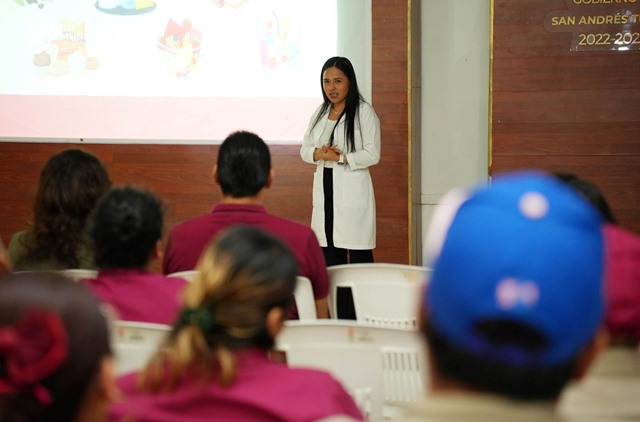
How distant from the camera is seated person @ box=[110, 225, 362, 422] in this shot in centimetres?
138

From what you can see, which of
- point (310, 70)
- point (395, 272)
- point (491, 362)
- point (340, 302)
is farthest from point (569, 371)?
point (310, 70)

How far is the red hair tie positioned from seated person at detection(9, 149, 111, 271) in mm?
1905

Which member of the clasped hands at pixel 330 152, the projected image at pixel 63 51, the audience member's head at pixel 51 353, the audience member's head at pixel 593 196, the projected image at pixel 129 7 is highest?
the projected image at pixel 129 7

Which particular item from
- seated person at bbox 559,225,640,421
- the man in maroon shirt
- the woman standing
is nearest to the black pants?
the woman standing

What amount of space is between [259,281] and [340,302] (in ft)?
10.6

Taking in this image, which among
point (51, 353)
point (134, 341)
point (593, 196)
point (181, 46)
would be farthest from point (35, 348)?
point (181, 46)

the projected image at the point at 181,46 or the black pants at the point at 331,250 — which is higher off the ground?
the projected image at the point at 181,46

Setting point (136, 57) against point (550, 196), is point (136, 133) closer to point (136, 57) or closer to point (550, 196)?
point (136, 57)

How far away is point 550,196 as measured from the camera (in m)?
0.84

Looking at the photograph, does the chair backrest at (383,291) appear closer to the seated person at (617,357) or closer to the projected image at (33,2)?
the seated person at (617,357)

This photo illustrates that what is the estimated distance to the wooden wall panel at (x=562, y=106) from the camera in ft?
17.3

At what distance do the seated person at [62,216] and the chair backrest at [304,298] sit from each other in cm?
78

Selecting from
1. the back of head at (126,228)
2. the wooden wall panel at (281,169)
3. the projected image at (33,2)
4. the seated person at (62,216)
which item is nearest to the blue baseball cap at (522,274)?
the back of head at (126,228)

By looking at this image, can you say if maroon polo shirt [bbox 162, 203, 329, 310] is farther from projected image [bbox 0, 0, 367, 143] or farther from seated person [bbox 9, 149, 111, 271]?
projected image [bbox 0, 0, 367, 143]
